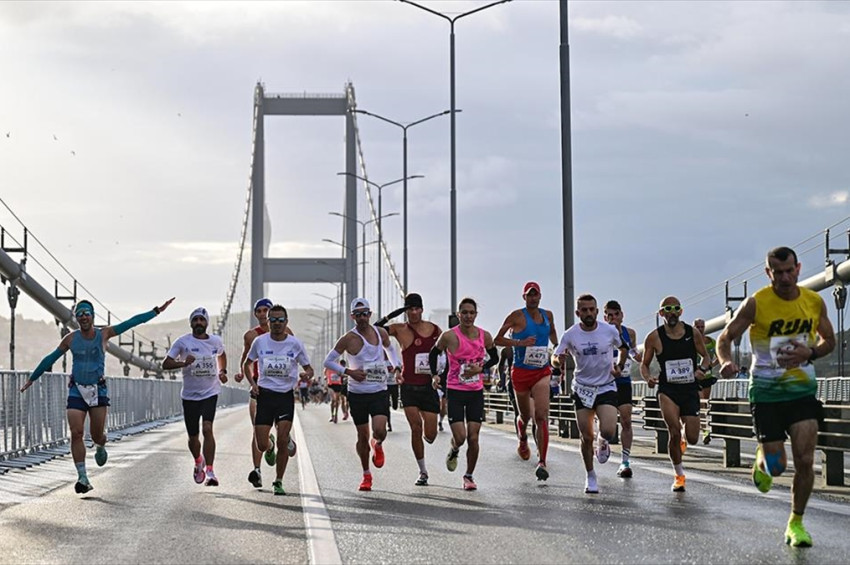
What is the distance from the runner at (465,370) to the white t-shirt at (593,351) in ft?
3.14

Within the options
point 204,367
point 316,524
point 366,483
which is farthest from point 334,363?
point 316,524

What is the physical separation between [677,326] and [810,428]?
495 centimetres

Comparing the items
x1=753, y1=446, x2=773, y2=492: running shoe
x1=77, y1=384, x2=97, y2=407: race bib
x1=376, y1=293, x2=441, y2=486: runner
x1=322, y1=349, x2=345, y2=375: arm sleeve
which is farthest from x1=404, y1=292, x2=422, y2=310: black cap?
x1=753, y1=446, x2=773, y2=492: running shoe

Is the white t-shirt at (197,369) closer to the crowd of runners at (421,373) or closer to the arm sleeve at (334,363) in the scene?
the crowd of runners at (421,373)

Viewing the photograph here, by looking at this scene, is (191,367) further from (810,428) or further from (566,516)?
(810,428)

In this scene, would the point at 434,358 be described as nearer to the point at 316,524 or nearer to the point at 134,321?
the point at 134,321

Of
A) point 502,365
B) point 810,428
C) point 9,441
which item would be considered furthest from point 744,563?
point 9,441

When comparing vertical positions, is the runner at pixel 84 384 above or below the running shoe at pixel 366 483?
above

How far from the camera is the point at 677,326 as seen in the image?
14.6 m

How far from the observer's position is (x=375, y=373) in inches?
576

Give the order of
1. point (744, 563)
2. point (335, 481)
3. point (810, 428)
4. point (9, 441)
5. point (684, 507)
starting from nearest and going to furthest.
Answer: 1. point (744, 563)
2. point (810, 428)
3. point (684, 507)
4. point (335, 481)
5. point (9, 441)

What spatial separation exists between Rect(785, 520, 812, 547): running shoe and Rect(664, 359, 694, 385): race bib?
15.7ft

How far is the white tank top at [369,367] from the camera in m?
14.6

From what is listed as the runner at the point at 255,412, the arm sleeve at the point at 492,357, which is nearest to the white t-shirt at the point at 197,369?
the runner at the point at 255,412
